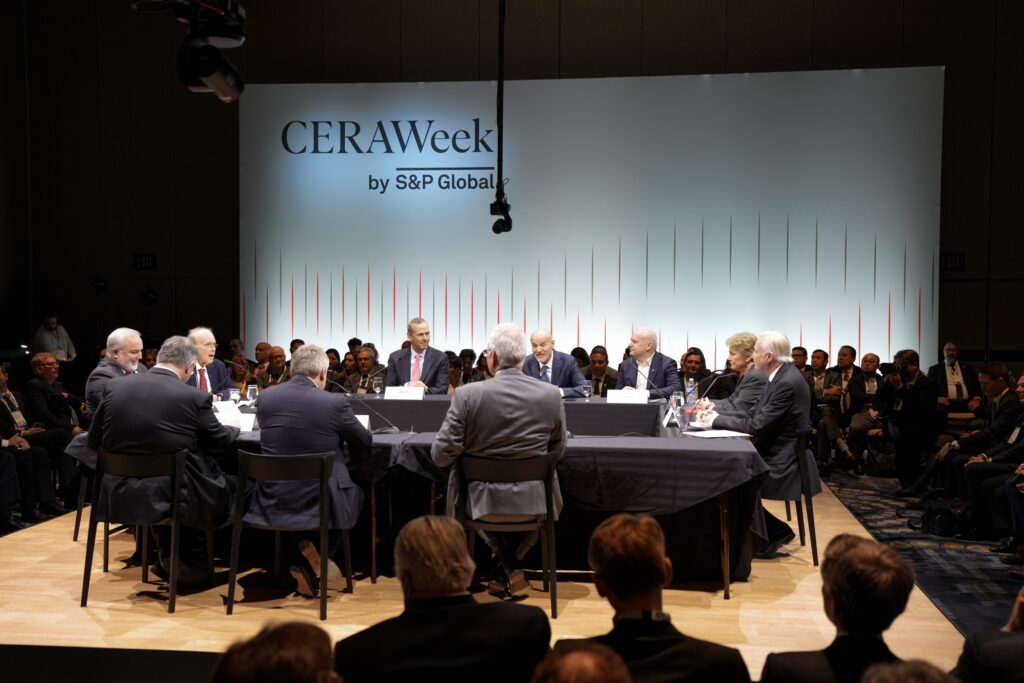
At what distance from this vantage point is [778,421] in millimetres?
4828

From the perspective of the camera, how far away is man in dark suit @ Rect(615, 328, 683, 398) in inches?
260

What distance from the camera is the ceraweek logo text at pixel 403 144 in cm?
1018

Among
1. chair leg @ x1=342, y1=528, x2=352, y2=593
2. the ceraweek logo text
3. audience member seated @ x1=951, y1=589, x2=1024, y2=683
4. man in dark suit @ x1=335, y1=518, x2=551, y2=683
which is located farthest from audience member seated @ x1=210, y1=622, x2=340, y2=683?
the ceraweek logo text

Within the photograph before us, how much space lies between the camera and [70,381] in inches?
431

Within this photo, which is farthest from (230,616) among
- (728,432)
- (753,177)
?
(753,177)

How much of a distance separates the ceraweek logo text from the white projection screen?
0.06ft

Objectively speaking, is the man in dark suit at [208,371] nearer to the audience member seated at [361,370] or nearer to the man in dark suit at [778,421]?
the audience member seated at [361,370]

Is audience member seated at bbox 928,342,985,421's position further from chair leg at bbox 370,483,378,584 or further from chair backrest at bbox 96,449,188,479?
chair backrest at bbox 96,449,188,479

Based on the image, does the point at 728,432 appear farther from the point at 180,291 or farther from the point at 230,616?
the point at 180,291

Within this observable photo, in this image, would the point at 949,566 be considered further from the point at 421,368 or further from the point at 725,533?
the point at 421,368

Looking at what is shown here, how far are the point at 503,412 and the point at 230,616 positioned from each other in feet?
4.89

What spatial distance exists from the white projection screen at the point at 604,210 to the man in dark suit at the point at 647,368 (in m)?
3.16

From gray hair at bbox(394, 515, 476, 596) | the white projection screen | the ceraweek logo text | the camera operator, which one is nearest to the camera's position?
gray hair at bbox(394, 515, 476, 596)

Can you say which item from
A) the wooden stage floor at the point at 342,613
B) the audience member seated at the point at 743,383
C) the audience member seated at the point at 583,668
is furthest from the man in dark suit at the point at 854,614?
the audience member seated at the point at 743,383
